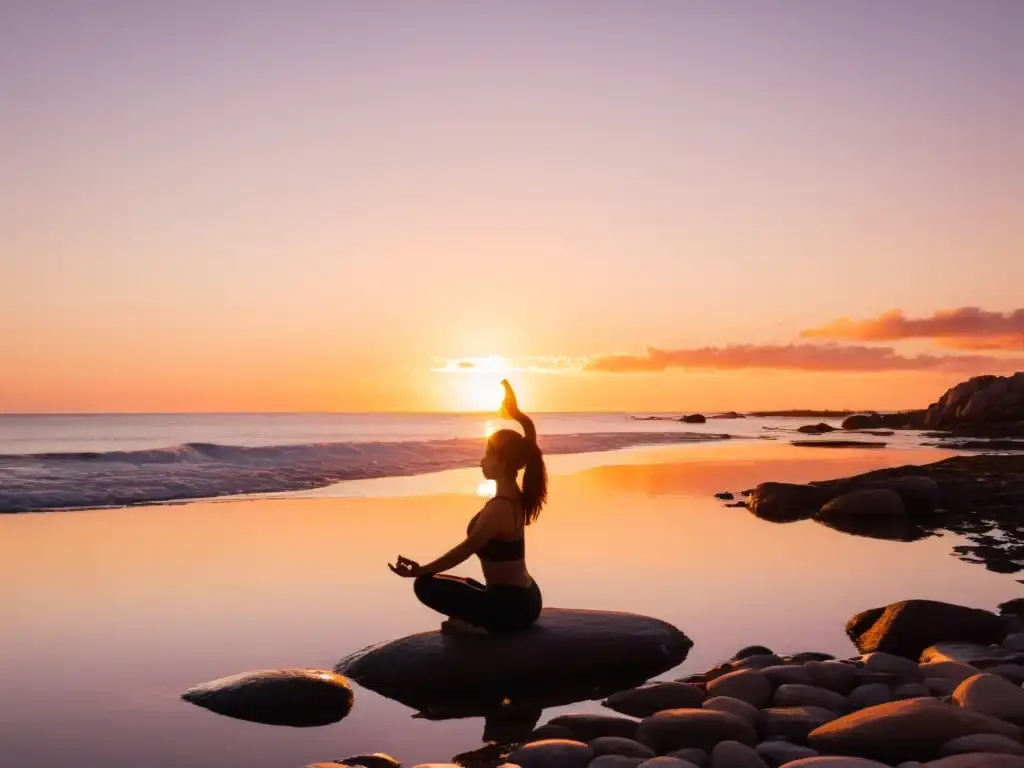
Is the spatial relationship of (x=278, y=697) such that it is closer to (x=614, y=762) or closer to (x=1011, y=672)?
(x=614, y=762)

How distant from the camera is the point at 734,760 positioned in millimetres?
5035

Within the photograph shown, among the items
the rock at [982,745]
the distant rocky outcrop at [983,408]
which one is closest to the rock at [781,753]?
the rock at [982,745]

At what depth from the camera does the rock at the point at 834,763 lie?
471cm

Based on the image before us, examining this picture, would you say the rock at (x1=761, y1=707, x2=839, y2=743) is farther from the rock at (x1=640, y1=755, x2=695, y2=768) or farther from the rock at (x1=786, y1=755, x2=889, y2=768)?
the rock at (x1=640, y1=755, x2=695, y2=768)

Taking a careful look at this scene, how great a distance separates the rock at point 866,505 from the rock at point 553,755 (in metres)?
14.0

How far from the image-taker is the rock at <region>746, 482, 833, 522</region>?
18531 millimetres

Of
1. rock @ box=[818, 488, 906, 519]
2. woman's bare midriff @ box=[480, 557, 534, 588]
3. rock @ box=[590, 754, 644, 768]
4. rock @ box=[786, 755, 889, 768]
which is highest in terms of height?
woman's bare midriff @ box=[480, 557, 534, 588]

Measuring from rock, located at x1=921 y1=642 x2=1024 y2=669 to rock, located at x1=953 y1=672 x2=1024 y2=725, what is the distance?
105cm

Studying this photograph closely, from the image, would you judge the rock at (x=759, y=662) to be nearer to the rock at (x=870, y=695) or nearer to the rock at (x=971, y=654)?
the rock at (x=870, y=695)

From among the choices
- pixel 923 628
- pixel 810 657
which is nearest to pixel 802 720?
pixel 810 657

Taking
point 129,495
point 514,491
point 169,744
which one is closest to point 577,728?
point 514,491

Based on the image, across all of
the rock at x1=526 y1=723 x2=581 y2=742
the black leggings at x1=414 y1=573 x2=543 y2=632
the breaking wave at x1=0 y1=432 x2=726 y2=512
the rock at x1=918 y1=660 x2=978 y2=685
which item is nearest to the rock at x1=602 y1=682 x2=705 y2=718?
the rock at x1=526 y1=723 x2=581 y2=742

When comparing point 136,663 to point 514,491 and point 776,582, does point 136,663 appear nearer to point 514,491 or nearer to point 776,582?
point 514,491

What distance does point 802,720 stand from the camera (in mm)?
5766
